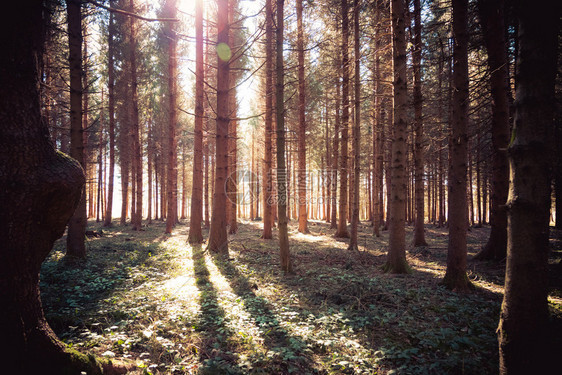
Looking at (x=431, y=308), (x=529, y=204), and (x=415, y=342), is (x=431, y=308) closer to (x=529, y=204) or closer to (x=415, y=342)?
(x=415, y=342)

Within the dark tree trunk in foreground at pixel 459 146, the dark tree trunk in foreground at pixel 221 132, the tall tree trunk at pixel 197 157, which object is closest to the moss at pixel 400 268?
the dark tree trunk in foreground at pixel 459 146

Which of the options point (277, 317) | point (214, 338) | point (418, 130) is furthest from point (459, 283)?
point (418, 130)

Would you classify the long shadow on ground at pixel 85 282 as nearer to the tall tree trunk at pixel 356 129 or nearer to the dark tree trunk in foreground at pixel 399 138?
the dark tree trunk in foreground at pixel 399 138

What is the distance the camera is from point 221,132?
9.19 meters

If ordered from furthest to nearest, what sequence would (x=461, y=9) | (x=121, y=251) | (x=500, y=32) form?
(x=121, y=251) → (x=500, y=32) → (x=461, y=9)

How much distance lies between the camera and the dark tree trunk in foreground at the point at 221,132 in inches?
353

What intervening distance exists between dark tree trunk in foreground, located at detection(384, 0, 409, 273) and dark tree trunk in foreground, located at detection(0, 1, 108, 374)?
705cm

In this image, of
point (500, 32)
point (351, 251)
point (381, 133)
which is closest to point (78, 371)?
point (351, 251)

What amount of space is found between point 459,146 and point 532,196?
361cm

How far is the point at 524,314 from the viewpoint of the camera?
2.45 metres

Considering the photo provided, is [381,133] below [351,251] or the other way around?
the other way around

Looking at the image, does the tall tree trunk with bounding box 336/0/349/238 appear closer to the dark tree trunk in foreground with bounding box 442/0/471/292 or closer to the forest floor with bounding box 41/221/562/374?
the dark tree trunk in foreground with bounding box 442/0/471/292

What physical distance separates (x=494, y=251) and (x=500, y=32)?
6.71 meters

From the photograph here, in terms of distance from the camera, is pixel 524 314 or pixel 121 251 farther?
pixel 121 251
